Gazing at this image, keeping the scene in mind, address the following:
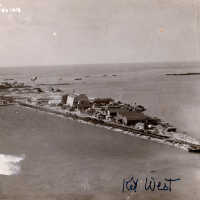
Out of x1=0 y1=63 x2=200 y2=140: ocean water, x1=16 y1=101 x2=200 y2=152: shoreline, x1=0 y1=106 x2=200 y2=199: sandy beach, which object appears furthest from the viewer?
x1=0 y1=63 x2=200 y2=140: ocean water

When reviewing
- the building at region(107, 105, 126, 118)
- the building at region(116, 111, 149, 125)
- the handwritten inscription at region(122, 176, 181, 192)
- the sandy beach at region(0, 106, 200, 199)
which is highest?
the building at region(107, 105, 126, 118)

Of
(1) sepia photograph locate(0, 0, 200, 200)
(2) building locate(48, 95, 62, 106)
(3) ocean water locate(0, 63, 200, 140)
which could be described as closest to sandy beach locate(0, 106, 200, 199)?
(1) sepia photograph locate(0, 0, 200, 200)

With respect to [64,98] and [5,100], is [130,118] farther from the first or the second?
[5,100]

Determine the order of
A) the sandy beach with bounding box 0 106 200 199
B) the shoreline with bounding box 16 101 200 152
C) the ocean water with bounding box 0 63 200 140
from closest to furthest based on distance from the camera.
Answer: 1. the sandy beach with bounding box 0 106 200 199
2. the shoreline with bounding box 16 101 200 152
3. the ocean water with bounding box 0 63 200 140

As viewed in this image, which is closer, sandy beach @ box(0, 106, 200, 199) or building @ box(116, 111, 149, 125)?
sandy beach @ box(0, 106, 200, 199)

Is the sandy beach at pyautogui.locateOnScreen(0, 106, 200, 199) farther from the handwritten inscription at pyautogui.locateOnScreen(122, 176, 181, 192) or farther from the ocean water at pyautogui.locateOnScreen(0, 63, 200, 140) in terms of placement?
the ocean water at pyautogui.locateOnScreen(0, 63, 200, 140)

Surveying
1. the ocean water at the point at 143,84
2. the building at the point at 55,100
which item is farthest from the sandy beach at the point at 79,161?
the ocean water at the point at 143,84

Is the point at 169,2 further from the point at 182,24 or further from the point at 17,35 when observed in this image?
the point at 17,35
